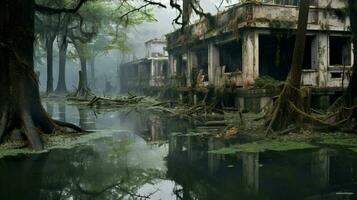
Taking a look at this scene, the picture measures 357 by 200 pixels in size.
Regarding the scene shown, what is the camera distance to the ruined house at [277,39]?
23469mm

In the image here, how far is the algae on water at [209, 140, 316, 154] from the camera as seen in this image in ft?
35.7

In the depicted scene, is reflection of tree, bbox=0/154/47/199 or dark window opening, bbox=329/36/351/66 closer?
reflection of tree, bbox=0/154/47/199

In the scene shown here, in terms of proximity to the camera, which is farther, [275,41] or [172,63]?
[172,63]

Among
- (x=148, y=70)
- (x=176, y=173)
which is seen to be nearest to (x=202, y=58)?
(x=148, y=70)

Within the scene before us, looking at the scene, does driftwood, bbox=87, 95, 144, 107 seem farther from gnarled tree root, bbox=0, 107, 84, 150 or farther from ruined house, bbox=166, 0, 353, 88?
gnarled tree root, bbox=0, 107, 84, 150

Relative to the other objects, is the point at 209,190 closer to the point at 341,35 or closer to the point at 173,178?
the point at 173,178

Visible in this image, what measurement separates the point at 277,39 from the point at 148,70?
32.5 m

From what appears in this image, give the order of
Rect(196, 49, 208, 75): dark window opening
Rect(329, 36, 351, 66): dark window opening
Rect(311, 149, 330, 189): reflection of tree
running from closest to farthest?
1. Rect(311, 149, 330, 189): reflection of tree
2. Rect(329, 36, 351, 66): dark window opening
3. Rect(196, 49, 208, 75): dark window opening

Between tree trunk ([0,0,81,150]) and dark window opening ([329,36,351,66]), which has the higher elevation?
dark window opening ([329,36,351,66])

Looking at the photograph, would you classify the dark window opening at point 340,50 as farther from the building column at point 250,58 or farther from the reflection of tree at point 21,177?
the reflection of tree at point 21,177

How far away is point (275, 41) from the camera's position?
27.4m

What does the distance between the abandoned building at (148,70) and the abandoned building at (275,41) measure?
1485 cm

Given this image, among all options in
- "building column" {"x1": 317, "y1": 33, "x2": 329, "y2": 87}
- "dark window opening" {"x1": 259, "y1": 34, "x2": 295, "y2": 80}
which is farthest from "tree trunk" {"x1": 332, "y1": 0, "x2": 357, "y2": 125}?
"dark window opening" {"x1": 259, "y1": 34, "x2": 295, "y2": 80}

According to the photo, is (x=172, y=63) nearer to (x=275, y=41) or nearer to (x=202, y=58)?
(x=202, y=58)
